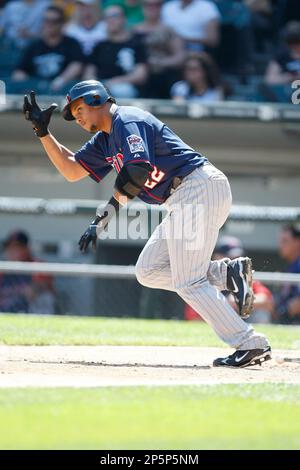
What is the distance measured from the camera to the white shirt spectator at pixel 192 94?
12.7 meters

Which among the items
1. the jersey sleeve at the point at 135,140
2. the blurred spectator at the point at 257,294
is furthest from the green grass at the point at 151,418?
the blurred spectator at the point at 257,294

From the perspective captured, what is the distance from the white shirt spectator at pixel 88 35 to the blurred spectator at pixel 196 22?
0.88m

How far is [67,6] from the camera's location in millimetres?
14648

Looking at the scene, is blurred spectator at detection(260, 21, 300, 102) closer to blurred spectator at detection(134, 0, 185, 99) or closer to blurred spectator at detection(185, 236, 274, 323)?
blurred spectator at detection(134, 0, 185, 99)

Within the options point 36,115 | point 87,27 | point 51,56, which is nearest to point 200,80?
point 87,27

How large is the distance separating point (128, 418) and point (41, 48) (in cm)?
1013

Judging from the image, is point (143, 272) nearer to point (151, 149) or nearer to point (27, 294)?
point (151, 149)

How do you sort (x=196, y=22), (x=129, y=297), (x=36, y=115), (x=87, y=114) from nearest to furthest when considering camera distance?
(x=87, y=114)
(x=36, y=115)
(x=129, y=297)
(x=196, y=22)

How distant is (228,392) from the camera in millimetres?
5055

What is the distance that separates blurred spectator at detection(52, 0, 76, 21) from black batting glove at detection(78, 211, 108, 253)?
29.5ft

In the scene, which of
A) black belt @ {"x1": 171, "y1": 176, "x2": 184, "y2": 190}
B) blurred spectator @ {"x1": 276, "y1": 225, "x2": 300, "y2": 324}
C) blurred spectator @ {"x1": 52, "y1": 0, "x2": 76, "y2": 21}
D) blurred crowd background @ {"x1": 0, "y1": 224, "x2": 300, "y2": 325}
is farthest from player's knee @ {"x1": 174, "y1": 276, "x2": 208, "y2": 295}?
blurred spectator @ {"x1": 52, "y1": 0, "x2": 76, "y2": 21}

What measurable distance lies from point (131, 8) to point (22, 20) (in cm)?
161

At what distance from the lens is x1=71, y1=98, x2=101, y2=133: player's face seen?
6111 mm
